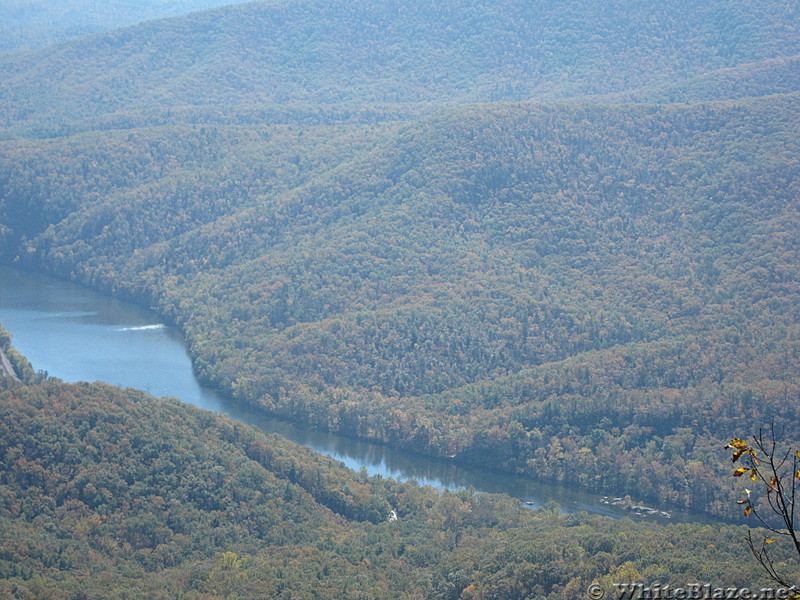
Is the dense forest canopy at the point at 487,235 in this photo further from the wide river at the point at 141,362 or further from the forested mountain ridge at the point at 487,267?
the wide river at the point at 141,362

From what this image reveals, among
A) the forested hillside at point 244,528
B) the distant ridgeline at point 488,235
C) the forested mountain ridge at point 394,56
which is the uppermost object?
the forested mountain ridge at point 394,56

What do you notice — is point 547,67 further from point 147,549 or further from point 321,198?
point 147,549

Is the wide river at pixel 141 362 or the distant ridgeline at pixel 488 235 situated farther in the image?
the distant ridgeline at pixel 488 235

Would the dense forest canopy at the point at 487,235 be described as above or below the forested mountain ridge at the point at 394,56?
below

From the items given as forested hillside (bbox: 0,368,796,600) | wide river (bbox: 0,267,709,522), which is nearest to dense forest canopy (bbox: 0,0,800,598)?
wide river (bbox: 0,267,709,522)

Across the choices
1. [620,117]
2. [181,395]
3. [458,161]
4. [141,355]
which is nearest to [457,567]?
[181,395]

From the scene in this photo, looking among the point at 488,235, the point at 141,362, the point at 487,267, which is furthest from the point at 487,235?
the point at 141,362

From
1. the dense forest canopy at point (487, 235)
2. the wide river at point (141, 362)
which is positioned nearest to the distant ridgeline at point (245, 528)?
the dense forest canopy at point (487, 235)
